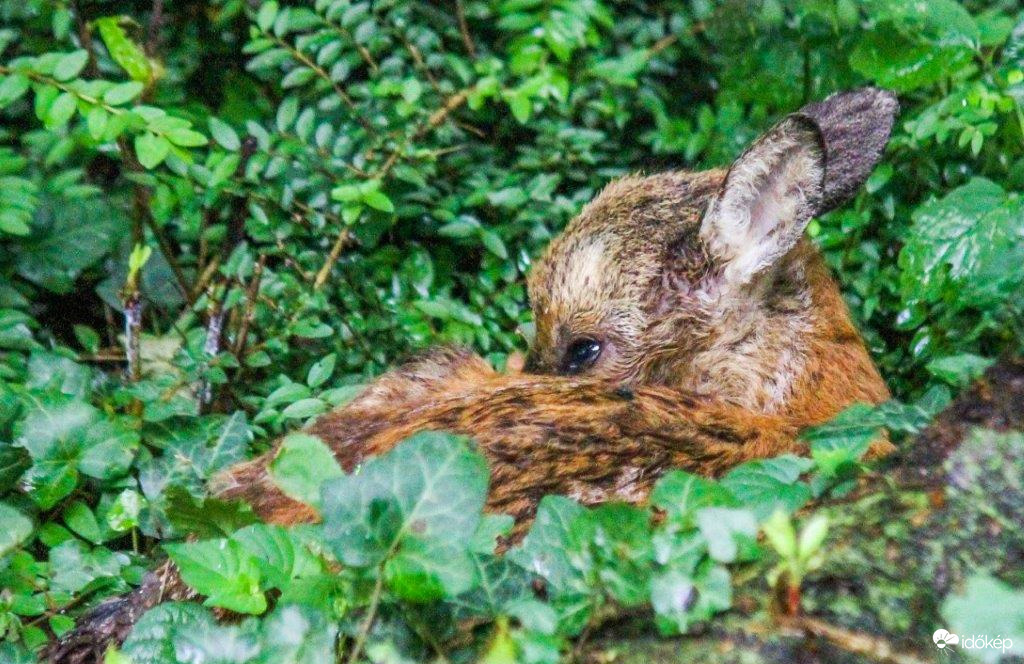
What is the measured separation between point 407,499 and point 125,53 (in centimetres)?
347

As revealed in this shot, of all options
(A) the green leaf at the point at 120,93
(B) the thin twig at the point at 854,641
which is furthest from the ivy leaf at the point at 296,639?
(A) the green leaf at the point at 120,93

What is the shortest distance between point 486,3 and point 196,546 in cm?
417

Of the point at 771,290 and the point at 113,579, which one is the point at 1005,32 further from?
the point at 113,579

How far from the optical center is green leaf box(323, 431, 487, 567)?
86.7 inches

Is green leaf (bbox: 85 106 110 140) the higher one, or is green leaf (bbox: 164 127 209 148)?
green leaf (bbox: 85 106 110 140)

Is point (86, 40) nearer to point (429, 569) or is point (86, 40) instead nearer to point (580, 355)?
point (580, 355)

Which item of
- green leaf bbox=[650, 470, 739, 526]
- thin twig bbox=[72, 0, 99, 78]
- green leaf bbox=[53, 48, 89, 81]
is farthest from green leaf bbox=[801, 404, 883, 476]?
thin twig bbox=[72, 0, 99, 78]

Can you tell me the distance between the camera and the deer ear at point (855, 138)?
435 cm

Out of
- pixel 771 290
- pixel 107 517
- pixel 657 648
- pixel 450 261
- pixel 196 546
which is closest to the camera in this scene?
pixel 657 648

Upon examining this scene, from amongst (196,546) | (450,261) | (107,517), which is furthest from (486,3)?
(196,546)

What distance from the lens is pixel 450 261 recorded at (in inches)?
204

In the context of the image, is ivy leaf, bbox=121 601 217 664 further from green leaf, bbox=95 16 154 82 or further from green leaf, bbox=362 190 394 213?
green leaf, bbox=95 16 154 82

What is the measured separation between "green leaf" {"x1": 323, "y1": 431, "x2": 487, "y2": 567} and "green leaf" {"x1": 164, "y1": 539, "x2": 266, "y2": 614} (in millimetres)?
335

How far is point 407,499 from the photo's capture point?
2.25 m
